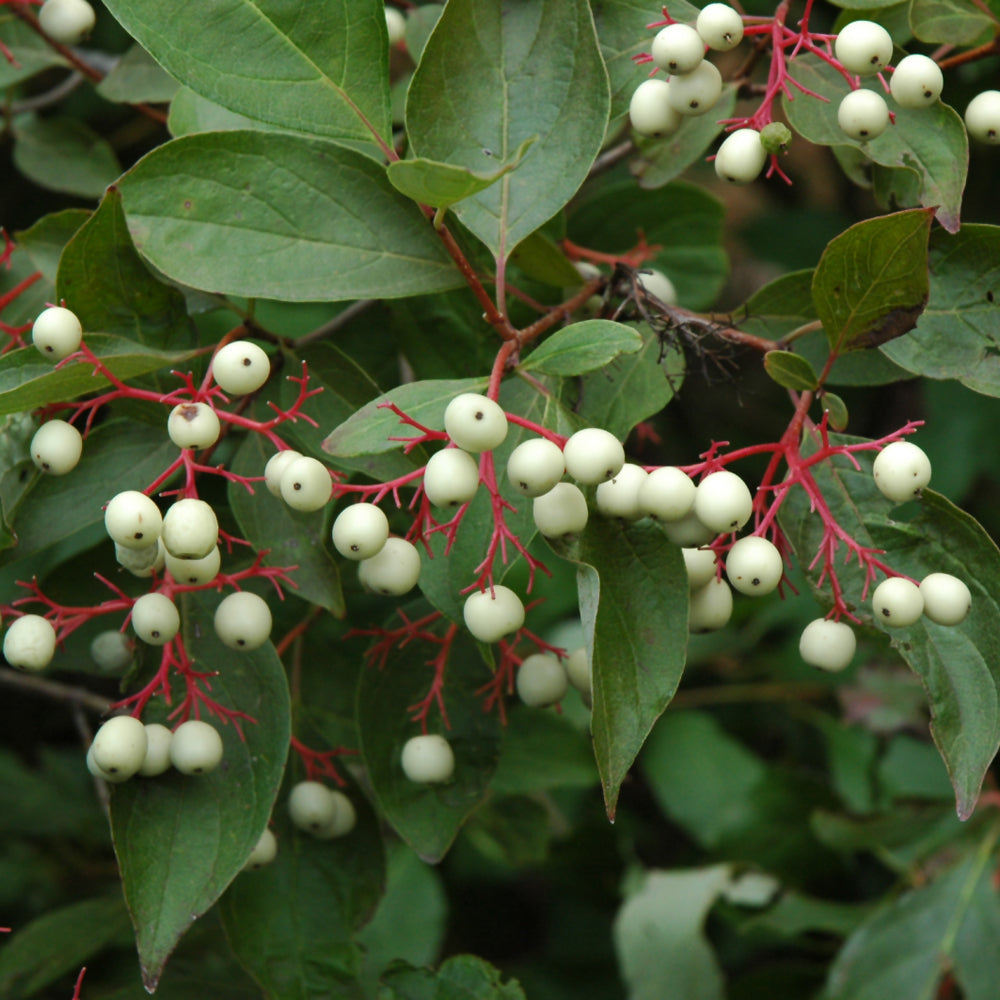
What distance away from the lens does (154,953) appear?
33.2 inches

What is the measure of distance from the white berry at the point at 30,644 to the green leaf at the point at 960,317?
0.75 m

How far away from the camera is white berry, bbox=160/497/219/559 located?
0.78 meters

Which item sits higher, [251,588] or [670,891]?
[251,588]

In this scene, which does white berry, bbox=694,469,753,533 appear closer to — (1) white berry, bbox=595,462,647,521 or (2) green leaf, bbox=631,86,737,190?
(1) white berry, bbox=595,462,647,521

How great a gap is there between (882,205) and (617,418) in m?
0.34

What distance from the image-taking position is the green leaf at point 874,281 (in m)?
0.80

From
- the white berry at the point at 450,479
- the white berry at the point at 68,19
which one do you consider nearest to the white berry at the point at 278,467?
the white berry at the point at 450,479

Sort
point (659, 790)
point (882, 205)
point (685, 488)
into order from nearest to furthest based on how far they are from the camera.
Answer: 1. point (685, 488)
2. point (882, 205)
3. point (659, 790)

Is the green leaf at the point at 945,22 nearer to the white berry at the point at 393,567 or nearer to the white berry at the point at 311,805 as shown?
the white berry at the point at 393,567

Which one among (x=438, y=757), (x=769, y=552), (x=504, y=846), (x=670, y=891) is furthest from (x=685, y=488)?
(x=670, y=891)

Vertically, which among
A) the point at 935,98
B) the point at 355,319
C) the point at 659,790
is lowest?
the point at 659,790

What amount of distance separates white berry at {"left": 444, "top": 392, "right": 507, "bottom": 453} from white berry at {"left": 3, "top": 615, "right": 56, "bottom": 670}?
40cm

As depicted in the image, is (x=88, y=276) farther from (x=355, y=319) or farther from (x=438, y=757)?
(x=438, y=757)

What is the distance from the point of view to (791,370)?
867 mm
